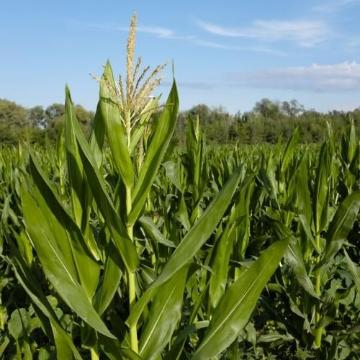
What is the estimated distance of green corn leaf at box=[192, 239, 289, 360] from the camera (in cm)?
153

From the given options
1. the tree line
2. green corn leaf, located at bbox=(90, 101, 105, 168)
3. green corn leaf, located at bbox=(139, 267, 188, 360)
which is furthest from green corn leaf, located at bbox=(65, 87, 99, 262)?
the tree line

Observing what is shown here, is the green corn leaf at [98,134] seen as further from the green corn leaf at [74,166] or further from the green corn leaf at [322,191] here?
Result: the green corn leaf at [322,191]

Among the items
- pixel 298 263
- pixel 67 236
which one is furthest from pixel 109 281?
pixel 298 263

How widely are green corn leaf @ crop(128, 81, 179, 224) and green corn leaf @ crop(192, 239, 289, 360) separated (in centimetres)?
40

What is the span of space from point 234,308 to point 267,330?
245 cm

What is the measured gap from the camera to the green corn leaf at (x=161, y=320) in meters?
1.65

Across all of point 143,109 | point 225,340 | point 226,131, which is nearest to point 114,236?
point 143,109

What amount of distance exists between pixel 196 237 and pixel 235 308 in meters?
0.28

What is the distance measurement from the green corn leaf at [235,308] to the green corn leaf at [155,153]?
40 centimetres

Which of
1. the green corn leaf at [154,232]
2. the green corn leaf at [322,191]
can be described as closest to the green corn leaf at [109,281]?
the green corn leaf at [154,232]

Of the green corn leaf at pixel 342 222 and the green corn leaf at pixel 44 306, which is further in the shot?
the green corn leaf at pixel 342 222

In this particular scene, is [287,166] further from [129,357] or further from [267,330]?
[129,357]

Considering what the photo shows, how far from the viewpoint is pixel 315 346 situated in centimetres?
319

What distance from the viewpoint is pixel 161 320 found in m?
1.68
